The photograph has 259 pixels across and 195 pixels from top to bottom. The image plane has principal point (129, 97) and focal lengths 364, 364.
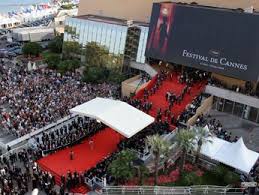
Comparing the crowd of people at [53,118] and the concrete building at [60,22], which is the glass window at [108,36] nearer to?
the crowd of people at [53,118]

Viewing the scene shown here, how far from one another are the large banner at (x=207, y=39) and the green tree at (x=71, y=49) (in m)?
10.2

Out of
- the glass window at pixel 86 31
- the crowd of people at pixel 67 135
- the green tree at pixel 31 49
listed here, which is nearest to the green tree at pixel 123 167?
the crowd of people at pixel 67 135

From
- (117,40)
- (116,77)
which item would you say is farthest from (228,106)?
(117,40)

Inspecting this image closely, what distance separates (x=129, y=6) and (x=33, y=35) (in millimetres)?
19288

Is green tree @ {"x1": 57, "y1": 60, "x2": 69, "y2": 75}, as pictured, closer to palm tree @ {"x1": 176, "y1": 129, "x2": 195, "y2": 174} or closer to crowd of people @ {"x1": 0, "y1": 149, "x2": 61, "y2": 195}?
crowd of people @ {"x1": 0, "y1": 149, "x2": 61, "y2": 195}

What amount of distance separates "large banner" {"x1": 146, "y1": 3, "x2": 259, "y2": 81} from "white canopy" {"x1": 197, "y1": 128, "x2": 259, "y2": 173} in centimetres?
948

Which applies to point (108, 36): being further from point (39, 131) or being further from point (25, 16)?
point (25, 16)

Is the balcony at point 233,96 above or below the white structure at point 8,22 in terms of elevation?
above

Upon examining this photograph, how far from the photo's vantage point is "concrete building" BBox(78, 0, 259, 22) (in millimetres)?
39941

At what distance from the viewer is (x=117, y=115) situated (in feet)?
90.7

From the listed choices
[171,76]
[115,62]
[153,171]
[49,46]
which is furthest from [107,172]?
[49,46]

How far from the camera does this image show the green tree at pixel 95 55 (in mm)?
42219

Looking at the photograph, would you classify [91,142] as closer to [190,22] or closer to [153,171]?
[153,171]

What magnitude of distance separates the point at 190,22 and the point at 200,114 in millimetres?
9697
